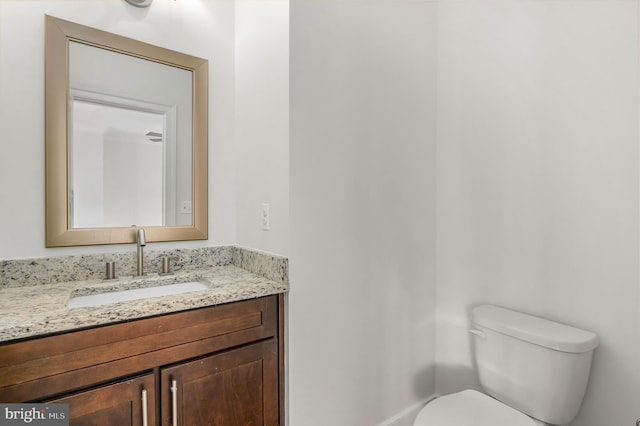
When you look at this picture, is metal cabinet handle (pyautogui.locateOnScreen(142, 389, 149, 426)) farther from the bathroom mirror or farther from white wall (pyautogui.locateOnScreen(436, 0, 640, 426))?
white wall (pyautogui.locateOnScreen(436, 0, 640, 426))

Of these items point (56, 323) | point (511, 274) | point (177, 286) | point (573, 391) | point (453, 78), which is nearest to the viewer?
point (56, 323)

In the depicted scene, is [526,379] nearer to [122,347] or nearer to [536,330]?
[536,330]

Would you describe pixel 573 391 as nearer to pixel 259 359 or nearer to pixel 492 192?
pixel 492 192

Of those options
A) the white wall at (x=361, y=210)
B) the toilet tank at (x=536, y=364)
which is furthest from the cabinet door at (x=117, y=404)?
the toilet tank at (x=536, y=364)

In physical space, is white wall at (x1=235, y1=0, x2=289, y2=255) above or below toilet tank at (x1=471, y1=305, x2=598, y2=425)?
above

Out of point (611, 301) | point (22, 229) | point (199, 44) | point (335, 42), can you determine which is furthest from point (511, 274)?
point (22, 229)

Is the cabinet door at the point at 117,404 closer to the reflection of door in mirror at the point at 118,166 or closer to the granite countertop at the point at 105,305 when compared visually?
the granite countertop at the point at 105,305

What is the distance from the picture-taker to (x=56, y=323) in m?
0.91

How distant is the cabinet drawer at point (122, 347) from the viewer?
88 centimetres

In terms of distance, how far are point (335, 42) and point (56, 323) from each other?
1.42m

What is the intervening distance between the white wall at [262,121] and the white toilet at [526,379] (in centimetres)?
93

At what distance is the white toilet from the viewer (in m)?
1.26

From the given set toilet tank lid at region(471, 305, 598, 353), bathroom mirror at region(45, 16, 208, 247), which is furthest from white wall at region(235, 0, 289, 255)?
toilet tank lid at region(471, 305, 598, 353)

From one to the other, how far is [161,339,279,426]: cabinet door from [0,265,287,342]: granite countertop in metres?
0.21
